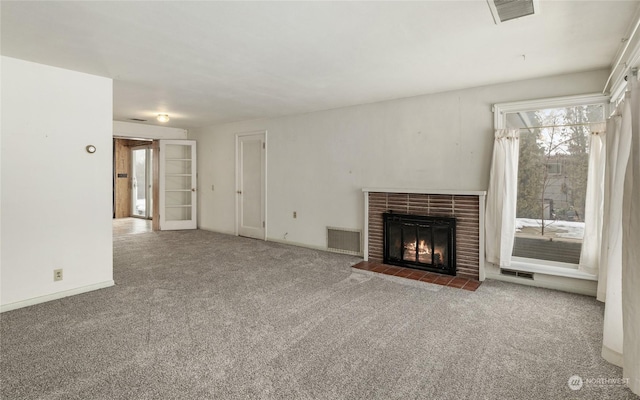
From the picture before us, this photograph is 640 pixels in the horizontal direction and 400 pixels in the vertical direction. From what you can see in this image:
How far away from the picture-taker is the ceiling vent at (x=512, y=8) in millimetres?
2162

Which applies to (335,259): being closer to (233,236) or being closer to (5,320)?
(233,236)

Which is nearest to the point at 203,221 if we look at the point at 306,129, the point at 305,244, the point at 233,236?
the point at 233,236

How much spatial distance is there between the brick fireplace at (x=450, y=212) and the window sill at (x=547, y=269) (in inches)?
15.6

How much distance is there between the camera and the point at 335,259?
5.02m

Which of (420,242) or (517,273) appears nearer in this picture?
(517,273)

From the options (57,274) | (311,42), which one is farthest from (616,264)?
(57,274)

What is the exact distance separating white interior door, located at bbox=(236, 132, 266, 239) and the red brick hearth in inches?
103

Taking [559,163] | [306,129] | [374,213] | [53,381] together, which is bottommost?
[53,381]

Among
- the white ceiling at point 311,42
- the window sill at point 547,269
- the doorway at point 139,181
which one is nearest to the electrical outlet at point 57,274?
the white ceiling at point 311,42

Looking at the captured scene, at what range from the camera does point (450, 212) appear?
425cm

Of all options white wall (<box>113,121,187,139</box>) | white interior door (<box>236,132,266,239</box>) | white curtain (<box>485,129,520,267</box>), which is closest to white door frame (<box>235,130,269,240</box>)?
white interior door (<box>236,132,266,239</box>)

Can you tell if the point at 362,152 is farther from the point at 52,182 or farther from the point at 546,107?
the point at 52,182

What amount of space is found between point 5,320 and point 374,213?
4.17 m

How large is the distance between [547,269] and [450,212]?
3.98ft
